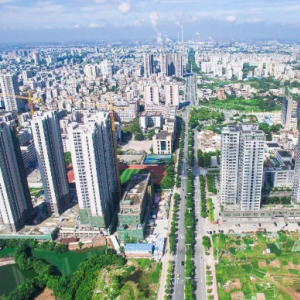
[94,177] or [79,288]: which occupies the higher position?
[94,177]

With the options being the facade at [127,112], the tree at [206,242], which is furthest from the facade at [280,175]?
the facade at [127,112]

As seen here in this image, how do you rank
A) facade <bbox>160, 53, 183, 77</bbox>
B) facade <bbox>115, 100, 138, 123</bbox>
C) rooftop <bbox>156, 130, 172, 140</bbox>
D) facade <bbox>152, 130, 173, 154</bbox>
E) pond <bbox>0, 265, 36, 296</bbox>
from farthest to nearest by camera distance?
1. facade <bbox>160, 53, 183, 77</bbox>
2. facade <bbox>115, 100, 138, 123</bbox>
3. rooftop <bbox>156, 130, 172, 140</bbox>
4. facade <bbox>152, 130, 173, 154</bbox>
5. pond <bbox>0, 265, 36, 296</bbox>

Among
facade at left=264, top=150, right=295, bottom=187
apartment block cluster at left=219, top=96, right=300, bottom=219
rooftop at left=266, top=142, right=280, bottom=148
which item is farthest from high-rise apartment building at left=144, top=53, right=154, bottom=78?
apartment block cluster at left=219, top=96, right=300, bottom=219

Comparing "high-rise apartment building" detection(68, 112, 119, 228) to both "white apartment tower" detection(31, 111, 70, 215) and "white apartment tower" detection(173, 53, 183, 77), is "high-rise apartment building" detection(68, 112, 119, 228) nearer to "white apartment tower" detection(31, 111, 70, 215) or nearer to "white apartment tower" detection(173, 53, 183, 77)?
"white apartment tower" detection(31, 111, 70, 215)

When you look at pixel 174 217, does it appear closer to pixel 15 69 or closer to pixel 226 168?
pixel 226 168

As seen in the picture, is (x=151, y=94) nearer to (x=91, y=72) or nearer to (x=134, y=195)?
(x=134, y=195)

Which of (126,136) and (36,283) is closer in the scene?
(36,283)

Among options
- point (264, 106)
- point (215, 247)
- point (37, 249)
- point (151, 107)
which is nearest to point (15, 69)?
point (151, 107)
